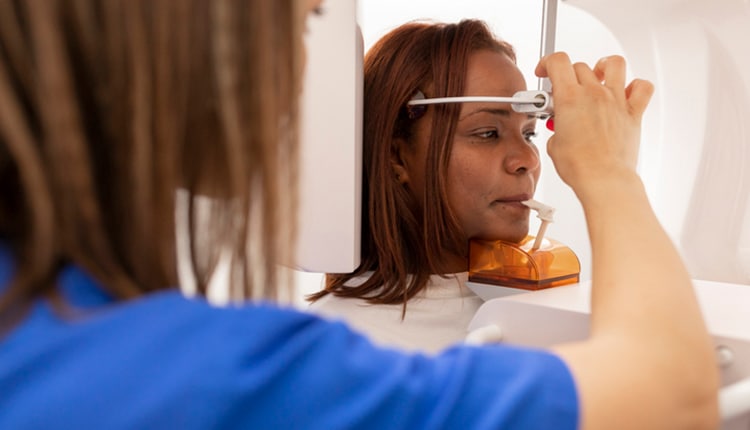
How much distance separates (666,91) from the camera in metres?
1.16

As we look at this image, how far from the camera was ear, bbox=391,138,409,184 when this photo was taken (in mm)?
1127

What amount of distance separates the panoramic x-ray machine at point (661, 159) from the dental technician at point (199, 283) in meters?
0.26

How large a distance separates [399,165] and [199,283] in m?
0.72

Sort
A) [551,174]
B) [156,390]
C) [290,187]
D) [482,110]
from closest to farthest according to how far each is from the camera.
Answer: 1. [156,390]
2. [290,187]
3. [482,110]
4. [551,174]

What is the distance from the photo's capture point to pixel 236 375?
32 cm

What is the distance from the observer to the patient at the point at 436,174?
103cm

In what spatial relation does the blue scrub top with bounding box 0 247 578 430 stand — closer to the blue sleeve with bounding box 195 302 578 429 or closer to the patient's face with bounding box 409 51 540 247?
the blue sleeve with bounding box 195 302 578 429

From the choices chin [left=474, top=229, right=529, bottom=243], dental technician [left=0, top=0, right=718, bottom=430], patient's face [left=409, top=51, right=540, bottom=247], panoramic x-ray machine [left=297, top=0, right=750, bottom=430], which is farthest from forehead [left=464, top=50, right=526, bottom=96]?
dental technician [left=0, top=0, right=718, bottom=430]

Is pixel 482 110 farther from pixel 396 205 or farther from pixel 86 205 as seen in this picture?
pixel 86 205

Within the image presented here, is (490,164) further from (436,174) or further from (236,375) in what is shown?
(236,375)

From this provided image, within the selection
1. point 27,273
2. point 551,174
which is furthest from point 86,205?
point 551,174

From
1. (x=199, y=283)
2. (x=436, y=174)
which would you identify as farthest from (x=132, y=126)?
(x=436, y=174)

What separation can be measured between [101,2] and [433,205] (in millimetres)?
767

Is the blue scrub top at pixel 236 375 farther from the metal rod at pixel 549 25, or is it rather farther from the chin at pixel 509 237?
the metal rod at pixel 549 25
